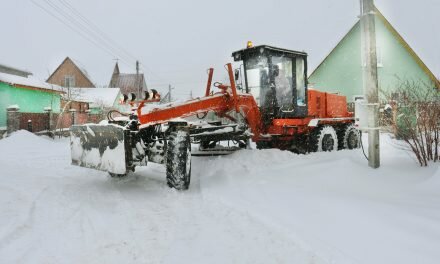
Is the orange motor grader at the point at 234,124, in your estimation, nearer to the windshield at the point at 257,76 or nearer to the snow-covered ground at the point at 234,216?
the windshield at the point at 257,76

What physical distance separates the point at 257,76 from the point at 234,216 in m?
5.33

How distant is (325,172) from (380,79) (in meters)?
17.9

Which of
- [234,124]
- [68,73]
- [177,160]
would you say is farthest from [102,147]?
[68,73]

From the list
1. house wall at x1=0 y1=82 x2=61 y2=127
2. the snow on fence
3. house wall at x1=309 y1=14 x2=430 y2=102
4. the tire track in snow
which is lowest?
the tire track in snow

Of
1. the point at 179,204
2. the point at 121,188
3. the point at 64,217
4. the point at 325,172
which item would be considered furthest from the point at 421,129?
the point at 64,217

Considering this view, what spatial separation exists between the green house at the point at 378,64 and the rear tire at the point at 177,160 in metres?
17.5

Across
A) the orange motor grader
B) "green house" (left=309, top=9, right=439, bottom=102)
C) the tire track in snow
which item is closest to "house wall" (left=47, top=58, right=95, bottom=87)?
"green house" (left=309, top=9, right=439, bottom=102)

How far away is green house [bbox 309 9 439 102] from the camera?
69.4ft

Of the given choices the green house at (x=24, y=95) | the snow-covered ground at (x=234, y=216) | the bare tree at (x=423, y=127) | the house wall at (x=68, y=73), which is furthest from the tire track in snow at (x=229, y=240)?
the house wall at (x=68, y=73)

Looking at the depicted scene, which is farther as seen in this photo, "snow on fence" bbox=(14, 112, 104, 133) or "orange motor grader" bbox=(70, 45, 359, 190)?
"snow on fence" bbox=(14, 112, 104, 133)

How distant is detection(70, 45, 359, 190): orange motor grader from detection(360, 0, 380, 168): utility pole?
8.24ft

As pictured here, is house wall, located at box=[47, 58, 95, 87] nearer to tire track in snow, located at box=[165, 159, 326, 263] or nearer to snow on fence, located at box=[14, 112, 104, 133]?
snow on fence, located at box=[14, 112, 104, 133]

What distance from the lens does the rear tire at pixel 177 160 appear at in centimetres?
561

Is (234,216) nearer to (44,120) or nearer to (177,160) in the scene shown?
(177,160)
